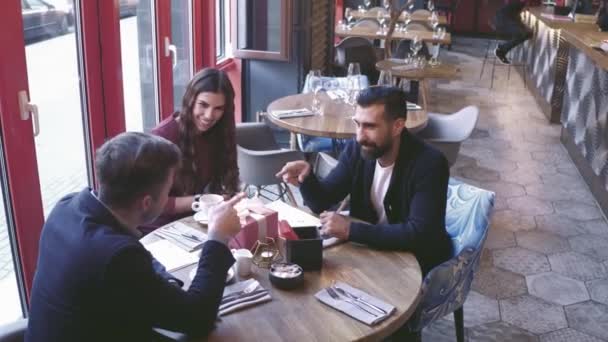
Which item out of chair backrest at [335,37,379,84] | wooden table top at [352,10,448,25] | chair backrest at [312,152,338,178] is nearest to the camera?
chair backrest at [312,152,338,178]

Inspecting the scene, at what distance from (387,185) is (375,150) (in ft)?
0.50

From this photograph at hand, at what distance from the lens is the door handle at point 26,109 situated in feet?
8.61

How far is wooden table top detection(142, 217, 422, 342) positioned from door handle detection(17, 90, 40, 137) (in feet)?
2.90

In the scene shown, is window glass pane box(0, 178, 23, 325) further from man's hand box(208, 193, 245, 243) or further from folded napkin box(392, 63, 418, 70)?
folded napkin box(392, 63, 418, 70)

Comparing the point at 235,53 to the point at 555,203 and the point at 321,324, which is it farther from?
the point at 321,324

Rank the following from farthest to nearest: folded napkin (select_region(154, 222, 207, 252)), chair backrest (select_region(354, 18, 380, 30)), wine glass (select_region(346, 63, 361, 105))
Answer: chair backrest (select_region(354, 18, 380, 30))
wine glass (select_region(346, 63, 361, 105))
folded napkin (select_region(154, 222, 207, 252))

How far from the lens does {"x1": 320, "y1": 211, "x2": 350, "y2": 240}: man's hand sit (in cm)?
217

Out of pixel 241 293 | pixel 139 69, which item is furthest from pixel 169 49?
pixel 241 293

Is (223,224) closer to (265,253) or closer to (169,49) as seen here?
(265,253)

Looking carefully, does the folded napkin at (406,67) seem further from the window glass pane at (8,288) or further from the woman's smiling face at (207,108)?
the window glass pane at (8,288)

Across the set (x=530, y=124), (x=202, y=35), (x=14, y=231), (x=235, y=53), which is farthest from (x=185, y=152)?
(x=530, y=124)

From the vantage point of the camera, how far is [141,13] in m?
4.07

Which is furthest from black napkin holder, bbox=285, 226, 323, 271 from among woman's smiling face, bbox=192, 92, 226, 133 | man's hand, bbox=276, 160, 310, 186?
woman's smiling face, bbox=192, 92, 226, 133

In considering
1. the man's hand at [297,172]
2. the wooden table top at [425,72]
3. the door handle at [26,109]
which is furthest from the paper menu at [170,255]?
the wooden table top at [425,72]
